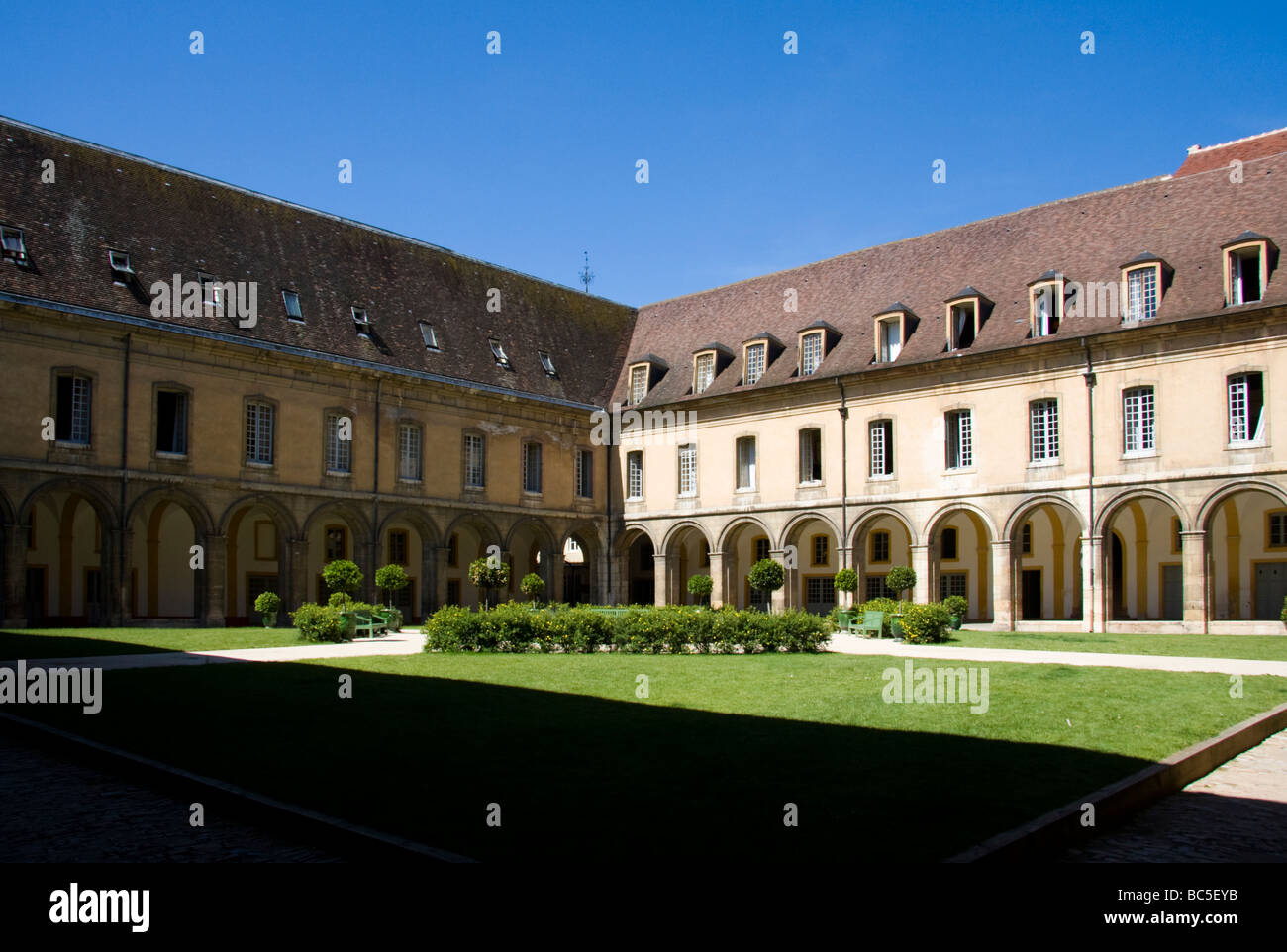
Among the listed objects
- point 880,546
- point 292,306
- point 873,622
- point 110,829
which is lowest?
point 873,622

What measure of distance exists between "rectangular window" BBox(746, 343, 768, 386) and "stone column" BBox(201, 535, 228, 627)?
664 inches

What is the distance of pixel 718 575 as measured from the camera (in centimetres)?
3634

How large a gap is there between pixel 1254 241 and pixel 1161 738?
847 inches

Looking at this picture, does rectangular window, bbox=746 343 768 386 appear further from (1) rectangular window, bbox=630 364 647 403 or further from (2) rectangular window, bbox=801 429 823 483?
(1) rectangular window, bbox=630 364 647 403

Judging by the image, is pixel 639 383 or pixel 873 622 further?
pixel 639 383

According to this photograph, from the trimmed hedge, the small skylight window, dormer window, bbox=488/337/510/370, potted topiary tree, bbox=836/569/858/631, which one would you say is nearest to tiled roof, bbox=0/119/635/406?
the small skylight window

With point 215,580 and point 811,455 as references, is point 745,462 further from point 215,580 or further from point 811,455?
point 215,580

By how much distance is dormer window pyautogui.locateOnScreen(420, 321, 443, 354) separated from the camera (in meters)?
34.3

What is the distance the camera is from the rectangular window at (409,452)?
109 feet

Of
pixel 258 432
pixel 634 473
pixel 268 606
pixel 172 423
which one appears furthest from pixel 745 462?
pixel 172 423

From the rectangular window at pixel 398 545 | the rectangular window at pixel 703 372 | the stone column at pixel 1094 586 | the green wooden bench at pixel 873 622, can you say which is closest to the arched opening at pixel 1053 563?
the stone column at pixel 1094 586

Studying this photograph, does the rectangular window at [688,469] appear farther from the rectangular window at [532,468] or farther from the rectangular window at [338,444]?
the rectangular window at [338,444]

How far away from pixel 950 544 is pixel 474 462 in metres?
15.8
